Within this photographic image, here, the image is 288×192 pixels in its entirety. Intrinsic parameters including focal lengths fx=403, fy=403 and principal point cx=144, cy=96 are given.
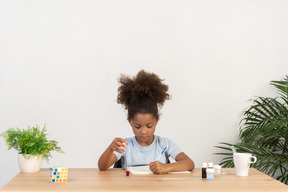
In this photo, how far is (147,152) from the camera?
8.99ft

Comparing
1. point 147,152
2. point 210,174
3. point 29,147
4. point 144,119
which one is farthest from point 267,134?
point 29,147

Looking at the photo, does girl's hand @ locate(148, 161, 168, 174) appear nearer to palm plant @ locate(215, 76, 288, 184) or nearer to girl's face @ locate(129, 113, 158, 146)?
girl's face @ locate(129, 113, 158, 146)

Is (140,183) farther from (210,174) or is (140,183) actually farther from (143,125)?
(143,125)

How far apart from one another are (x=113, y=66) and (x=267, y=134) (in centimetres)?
164

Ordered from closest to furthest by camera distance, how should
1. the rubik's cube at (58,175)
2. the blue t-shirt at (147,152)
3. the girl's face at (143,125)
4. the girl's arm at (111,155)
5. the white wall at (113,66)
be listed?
1. the rubik's cube at (58,175)
2. the girl's arm at (111,155)
3. the girl's face at (143,125)
4. the blue t-shirt at (147,152)
5. the white wall at (113,66)

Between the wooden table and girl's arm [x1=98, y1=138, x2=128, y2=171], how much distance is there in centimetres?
9

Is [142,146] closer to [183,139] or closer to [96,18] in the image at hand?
[183,139]

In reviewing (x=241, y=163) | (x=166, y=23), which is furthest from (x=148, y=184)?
(x=166, y=23)

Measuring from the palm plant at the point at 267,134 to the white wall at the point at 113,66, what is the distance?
217 mm

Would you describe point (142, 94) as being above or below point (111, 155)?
above

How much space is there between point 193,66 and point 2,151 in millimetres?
2126

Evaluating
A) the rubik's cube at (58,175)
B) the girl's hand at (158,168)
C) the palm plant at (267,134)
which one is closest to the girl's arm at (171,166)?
the girl's hand at (158,168)

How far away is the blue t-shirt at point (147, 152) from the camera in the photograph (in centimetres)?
271

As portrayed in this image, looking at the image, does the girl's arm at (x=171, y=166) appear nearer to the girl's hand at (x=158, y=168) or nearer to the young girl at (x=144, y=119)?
the girl's hand at (x=158, y=168)
